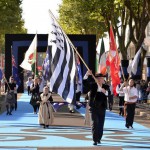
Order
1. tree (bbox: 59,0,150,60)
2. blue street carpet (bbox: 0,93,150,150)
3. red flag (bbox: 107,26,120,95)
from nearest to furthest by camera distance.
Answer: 1. blue street carpet (bbox: 0,93,150,150)
2. red flag (bbox: 107,26,120,95)
3. tree (bbox: 59,0,150,60)

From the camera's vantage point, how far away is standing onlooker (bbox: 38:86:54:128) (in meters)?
20.0

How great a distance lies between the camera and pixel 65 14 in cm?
6912

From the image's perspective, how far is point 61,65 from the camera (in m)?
A: 15.9

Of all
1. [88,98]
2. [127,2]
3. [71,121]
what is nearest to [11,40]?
[127,2]

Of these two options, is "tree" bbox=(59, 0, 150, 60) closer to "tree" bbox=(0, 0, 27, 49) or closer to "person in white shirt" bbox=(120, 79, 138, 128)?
"tree" bbox=(0, 0, 27, 49)

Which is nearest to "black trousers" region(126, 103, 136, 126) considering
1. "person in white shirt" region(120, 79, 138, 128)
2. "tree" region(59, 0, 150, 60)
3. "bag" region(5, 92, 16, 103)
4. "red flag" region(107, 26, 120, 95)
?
"person in white shirt" region(120, 79, 138, 128)

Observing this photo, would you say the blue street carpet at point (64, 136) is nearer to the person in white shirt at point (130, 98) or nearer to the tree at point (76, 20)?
the person in white shirt at point (130, 98)

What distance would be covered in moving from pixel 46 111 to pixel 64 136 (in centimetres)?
297

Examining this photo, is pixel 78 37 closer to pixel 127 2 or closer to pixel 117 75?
pixel 127 2

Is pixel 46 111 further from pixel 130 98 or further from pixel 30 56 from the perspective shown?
pixel 30 56

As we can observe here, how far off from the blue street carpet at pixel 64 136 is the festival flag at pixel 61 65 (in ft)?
4.41

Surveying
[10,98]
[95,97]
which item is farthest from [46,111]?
[10,98]

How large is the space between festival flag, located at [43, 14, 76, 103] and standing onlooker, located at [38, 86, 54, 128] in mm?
4078

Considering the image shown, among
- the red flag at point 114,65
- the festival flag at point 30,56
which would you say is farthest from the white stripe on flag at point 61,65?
the festival flag at point 30,56
